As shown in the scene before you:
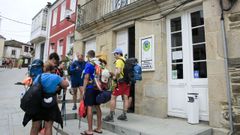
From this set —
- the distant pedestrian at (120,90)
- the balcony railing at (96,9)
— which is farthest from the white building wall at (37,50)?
the distant pedestrian at (120,90)

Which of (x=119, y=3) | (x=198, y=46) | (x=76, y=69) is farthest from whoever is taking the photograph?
(x=119, y=3)

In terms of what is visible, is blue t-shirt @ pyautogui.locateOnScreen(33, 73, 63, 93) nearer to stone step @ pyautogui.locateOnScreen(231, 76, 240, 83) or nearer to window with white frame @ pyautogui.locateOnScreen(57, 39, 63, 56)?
stone step @ pyautogui.locateOnScreen(231, 76, 240, 83)

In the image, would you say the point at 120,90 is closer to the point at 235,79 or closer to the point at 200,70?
the point at 200,70

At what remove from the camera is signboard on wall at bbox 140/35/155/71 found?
5660 mm

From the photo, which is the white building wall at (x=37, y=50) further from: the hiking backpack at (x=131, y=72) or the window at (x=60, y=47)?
the hiking backpack at (x=131, y=72)

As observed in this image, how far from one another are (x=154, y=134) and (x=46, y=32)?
1730 centimetres

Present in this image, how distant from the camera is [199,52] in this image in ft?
16.1

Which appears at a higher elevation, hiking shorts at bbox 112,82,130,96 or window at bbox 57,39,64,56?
window at bbox 57,39,64,56

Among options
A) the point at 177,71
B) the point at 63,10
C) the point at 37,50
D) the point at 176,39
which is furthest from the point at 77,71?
the point at 37,50

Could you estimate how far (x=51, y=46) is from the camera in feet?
56.0

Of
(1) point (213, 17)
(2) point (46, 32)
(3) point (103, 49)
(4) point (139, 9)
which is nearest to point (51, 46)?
(2) point (46, 32)

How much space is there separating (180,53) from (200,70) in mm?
690

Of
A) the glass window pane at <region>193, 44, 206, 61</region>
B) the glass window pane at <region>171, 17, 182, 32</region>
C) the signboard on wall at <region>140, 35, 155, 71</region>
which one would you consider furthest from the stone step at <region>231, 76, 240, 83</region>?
the signboard on wall at <region>140, 35, 155, 71</region>

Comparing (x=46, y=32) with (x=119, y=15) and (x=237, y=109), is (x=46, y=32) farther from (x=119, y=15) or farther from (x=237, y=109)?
(x=237, y=109)
